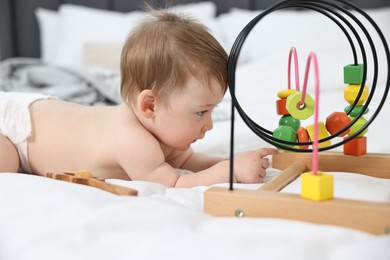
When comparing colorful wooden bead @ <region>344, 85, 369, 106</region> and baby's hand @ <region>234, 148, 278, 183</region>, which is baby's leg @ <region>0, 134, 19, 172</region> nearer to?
baby's hand @ <region>234, 148, 278, 183</region>

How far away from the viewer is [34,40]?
10.7 ft

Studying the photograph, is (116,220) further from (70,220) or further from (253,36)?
(253,36)

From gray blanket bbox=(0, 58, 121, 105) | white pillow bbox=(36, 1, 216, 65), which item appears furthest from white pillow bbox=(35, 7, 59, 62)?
gray blanket bbox=(0, 58, 121, 105)

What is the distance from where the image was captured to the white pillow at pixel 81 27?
9.50 feet

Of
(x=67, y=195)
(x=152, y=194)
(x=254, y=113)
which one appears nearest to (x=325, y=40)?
(x=254, y=113)

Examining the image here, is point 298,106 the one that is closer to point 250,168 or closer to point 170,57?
point 250,168

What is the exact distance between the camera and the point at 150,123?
1171 millimetres

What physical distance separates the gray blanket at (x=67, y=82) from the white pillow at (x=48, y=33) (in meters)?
0.74

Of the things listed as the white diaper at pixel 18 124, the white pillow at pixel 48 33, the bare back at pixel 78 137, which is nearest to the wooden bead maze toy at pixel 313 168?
the bare back at pixel 78 137

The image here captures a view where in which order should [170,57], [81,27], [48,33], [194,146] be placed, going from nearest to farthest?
[170,57], [194,146], [81,27], [48,33]

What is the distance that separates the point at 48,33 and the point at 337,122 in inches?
92.1

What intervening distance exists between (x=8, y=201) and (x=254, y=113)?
3.25 ft

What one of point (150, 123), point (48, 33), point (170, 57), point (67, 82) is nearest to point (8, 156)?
point (150, 123)

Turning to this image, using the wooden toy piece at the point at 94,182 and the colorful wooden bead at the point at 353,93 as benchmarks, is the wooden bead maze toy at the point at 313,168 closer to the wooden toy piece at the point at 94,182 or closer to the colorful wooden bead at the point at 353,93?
the colorful wooden bead at the point at 353,93
